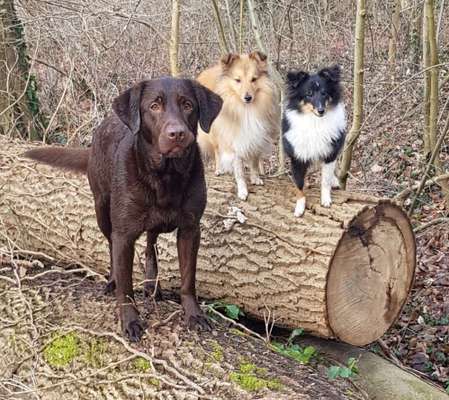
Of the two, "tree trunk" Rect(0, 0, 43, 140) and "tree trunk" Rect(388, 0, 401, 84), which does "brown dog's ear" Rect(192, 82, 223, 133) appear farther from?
"tree trunk" Rect(388, 0, 401, 84)

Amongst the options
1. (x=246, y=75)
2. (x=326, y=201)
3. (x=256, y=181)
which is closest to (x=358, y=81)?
(x=246, y=75)

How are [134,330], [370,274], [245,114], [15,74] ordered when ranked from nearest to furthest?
[134,330] < [370,274] < [245,114] < [15,74]

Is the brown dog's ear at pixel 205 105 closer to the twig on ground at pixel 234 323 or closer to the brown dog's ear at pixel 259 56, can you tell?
the twig on ground at pixel 234 323

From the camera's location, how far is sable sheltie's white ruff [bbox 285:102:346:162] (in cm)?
475

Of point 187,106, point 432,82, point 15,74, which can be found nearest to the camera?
point 187,106

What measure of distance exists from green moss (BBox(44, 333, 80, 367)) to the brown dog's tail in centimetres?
155

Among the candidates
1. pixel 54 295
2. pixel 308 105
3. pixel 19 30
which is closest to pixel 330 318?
pixel 308 105

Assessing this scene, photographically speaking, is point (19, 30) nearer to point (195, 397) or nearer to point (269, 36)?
point (269, 36)

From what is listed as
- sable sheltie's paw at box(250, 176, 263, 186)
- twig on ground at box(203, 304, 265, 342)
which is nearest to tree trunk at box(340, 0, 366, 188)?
sable sheltie's paw at box(250, 176, 263, 186)

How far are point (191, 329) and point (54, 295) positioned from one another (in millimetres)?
1201

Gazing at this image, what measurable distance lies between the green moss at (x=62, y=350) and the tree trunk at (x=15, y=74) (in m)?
4.58

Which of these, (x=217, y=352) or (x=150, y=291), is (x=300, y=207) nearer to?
(x=150, y=291)

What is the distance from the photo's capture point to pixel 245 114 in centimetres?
543

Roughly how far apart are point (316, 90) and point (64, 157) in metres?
2.10
